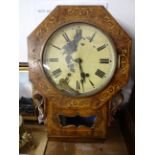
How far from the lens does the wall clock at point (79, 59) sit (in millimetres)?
714

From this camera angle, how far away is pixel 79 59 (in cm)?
73

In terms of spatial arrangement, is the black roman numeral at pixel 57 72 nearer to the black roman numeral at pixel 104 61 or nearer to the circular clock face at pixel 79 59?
the circular clock face at pixel 79 59

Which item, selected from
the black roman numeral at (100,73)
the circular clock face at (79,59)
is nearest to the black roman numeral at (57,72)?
the circular clock face at (79,59)

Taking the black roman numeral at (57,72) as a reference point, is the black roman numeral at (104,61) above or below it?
above

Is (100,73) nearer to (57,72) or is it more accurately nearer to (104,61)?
(104,61)

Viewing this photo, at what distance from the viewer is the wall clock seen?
71 cm

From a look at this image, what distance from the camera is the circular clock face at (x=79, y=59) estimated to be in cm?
72

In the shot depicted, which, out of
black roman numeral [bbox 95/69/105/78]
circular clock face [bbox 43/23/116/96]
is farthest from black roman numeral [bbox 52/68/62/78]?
black roman numeral [bbox 95/69/105/78]

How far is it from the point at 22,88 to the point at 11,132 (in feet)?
1.61

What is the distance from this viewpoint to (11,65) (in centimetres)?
48

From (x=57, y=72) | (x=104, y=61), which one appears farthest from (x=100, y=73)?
(x=57, y=72)

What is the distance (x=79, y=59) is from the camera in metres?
0.73

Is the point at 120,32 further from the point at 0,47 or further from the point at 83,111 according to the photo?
the point at 0,47
